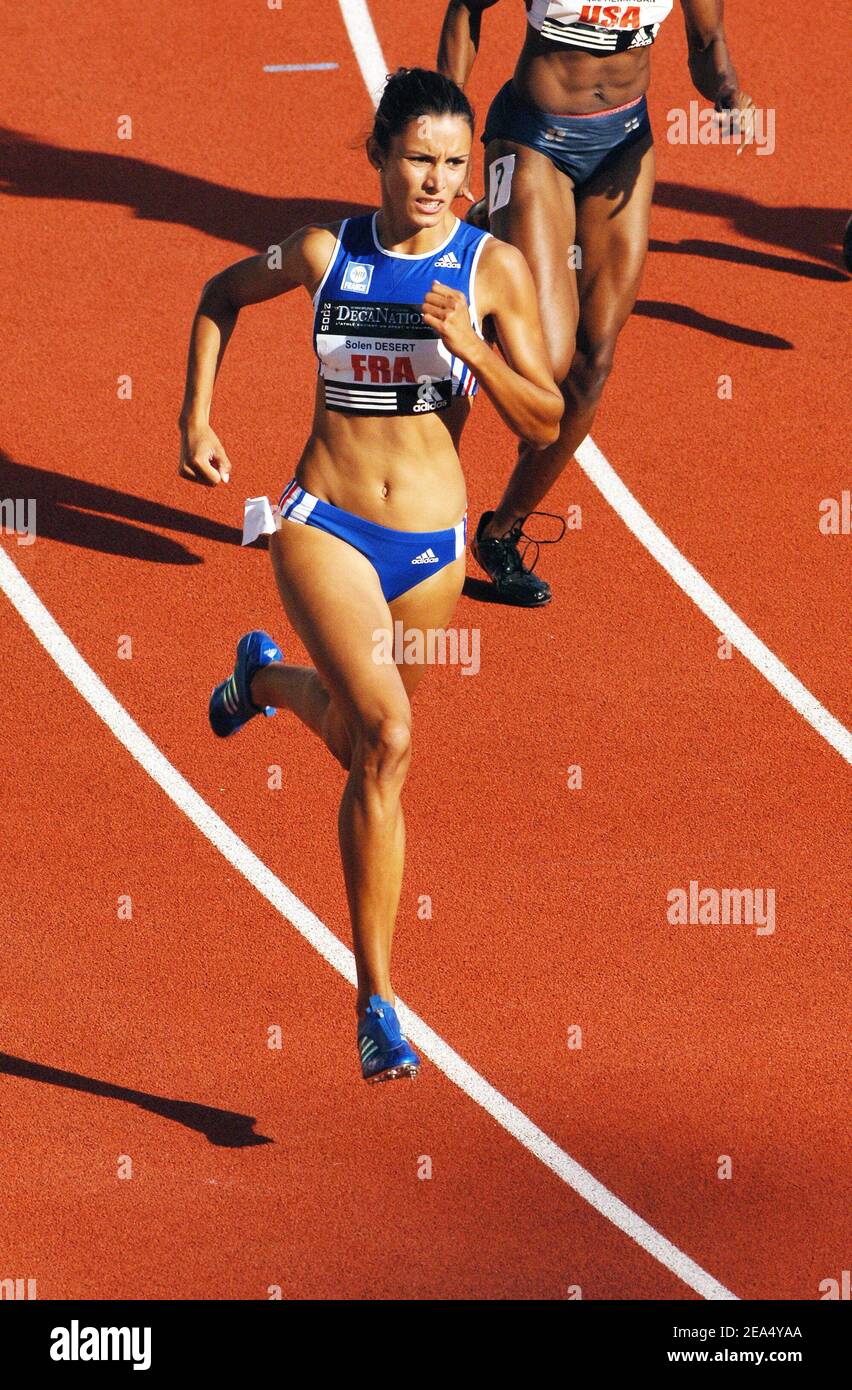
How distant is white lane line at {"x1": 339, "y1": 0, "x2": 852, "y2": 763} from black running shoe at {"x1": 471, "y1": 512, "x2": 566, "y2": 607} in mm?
610

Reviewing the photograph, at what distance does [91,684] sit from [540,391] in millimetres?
2946

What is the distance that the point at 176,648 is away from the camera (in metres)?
8.06

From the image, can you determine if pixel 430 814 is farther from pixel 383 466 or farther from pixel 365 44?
pixel 365 44

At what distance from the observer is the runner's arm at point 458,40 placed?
26.3 feet

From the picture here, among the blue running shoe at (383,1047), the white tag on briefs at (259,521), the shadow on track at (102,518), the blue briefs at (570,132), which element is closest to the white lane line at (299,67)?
the shadow on track at (102,518)

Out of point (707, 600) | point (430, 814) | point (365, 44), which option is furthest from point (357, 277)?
point (365, 44)

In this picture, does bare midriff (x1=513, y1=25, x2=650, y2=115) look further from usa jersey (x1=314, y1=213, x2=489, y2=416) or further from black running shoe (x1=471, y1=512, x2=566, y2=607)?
usa jersey (x1=314, y1=213, x2=489, y2=416)

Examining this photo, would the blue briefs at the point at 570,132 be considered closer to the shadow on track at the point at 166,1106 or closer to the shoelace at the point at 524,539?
the shoelace at the point at 524,539

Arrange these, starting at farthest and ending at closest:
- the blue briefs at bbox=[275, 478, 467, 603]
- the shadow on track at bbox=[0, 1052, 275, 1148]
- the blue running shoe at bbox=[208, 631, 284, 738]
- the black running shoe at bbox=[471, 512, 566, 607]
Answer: the black running shoe at bbox=[471, 512, 566, 607], the blue running shoe at bbox=[208, 631, 284, 738], the shadow on track at bbox=[0, 1052, 275, 1148], the blue briefs at bbox=[275, 478, 467, 603]

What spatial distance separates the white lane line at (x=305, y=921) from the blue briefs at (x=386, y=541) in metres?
1.45

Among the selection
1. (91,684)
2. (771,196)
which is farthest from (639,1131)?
(771,196)

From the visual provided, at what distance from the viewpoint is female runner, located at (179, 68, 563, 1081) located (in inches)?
208

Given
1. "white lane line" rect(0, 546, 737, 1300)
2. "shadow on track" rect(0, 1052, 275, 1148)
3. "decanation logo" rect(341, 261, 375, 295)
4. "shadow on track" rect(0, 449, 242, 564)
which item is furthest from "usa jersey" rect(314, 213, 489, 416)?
"shadow on track" rect(0, 449, 242, 564)

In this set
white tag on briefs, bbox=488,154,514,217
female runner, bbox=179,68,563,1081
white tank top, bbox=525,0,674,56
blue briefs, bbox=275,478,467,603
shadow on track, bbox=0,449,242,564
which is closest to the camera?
female runner, bbox=179,68,563,1081
